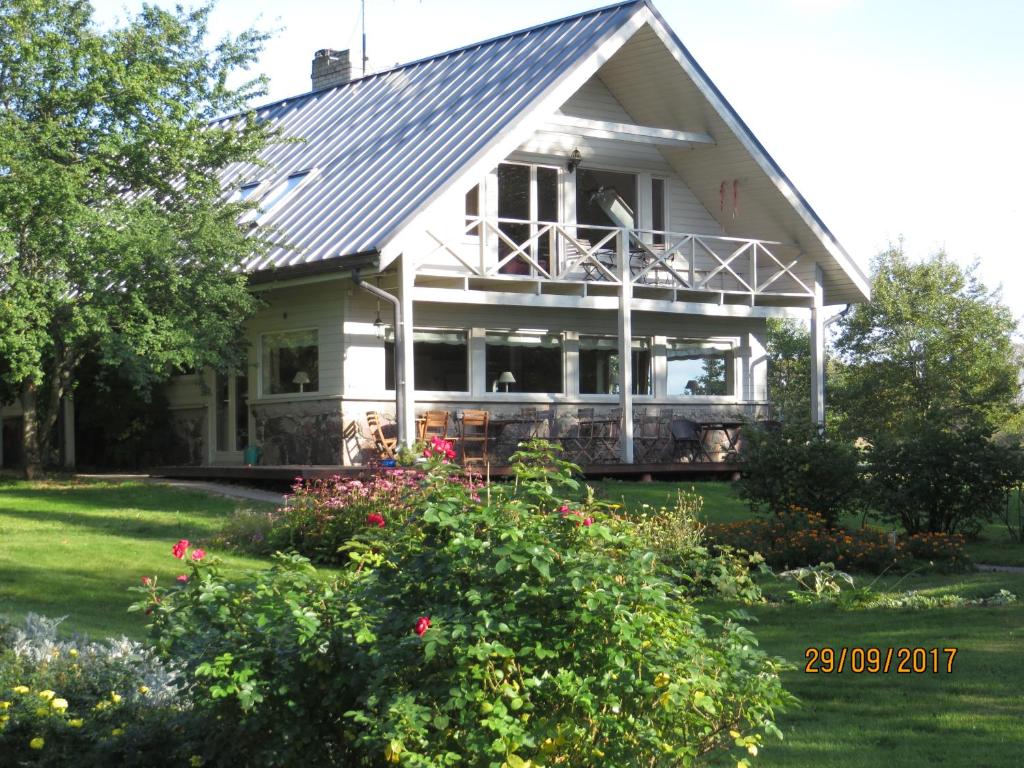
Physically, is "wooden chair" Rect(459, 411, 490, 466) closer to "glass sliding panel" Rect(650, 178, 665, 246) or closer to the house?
the house

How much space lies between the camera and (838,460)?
12641mm

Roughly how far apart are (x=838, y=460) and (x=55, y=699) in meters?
8.78

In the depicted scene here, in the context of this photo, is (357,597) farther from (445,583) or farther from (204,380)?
(204,380)

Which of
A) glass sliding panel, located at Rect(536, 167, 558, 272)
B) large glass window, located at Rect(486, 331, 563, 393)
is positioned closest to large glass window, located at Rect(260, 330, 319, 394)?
large glass window, located at Rect(486, 331, 563, 393)

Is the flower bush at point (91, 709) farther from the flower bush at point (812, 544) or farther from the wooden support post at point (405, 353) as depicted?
the wooden support post at point (405, 353)

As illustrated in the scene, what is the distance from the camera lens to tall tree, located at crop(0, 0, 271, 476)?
16.6 m

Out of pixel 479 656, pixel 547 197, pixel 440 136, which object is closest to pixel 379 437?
pixel 440 136

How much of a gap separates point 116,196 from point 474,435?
20.6ft

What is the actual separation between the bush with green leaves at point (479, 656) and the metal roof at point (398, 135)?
12549 millimetres

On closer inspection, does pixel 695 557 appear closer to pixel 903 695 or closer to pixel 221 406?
pixel 903 695

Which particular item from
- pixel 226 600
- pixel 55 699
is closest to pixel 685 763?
pixel 226 600

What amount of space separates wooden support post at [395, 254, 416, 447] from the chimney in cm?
1081
